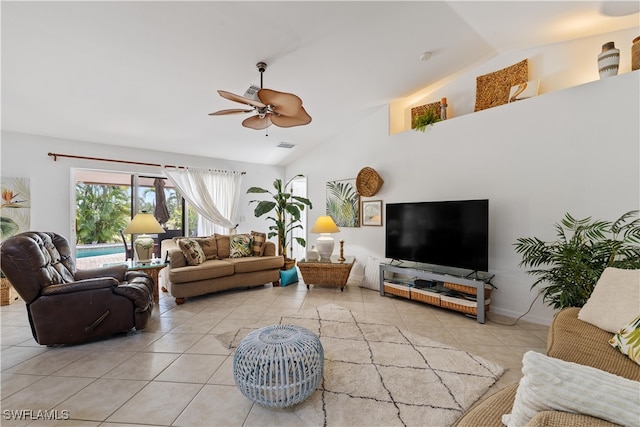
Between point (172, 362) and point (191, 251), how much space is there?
2034mm

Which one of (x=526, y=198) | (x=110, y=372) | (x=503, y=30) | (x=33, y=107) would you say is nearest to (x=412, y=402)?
(x=110, y=372)

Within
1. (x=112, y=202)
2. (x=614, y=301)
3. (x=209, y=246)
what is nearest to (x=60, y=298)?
(x=209, y=246)

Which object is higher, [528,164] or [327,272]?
[528,164]

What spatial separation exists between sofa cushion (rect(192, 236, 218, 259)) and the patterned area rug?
1.98 meters

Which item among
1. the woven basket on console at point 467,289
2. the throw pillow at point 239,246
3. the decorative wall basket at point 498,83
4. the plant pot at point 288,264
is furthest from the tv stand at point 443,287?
the throw pillow at point 239,246

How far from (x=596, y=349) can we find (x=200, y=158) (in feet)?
19.6

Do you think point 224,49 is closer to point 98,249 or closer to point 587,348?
point 587,348

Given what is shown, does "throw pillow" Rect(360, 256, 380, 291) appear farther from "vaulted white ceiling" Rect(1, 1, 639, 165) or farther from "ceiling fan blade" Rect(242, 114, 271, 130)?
"ceiling fan blade" Rect(242, 114, 271, 130)

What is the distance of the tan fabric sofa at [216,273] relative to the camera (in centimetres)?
380

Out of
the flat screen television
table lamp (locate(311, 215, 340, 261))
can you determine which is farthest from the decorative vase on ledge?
table lamp (locate(311, 215, 340, 261))

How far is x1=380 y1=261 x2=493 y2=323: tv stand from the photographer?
3.19 meters

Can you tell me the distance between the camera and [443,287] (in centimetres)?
364

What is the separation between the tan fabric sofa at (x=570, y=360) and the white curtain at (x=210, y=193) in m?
5.17

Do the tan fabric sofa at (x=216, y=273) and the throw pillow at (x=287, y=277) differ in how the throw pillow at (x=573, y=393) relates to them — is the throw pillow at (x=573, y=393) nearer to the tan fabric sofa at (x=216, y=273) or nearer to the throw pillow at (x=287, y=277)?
the tan fabric sofa at (x=216, y=273)
